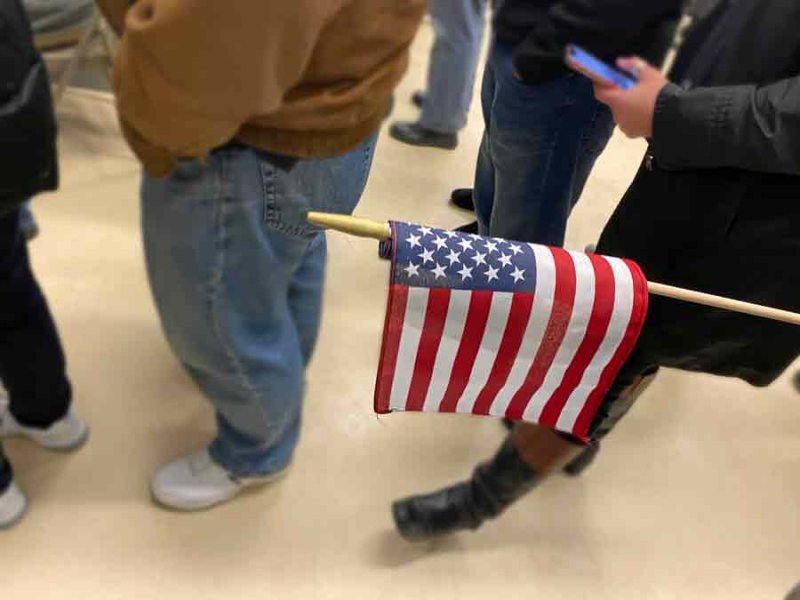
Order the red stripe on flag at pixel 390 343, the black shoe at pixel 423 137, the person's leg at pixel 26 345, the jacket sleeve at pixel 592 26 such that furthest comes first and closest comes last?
the person's leg at pixel 26 345
the black shoe at pixel 423 137
the red stripe on flag at pixel 390 343
the jacket sleeve at pixel 592 26

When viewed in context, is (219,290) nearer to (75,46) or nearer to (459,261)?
(459,261)

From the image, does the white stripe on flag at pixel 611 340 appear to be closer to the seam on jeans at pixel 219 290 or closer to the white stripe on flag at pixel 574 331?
the white stripe on flag at pixel 574 331

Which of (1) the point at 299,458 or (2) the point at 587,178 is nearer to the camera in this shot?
(2) the point at 587,178

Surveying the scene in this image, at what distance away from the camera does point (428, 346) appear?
0.67 m

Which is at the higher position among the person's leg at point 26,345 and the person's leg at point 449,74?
the person's leg at point 449,74

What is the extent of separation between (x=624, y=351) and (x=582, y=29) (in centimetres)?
29

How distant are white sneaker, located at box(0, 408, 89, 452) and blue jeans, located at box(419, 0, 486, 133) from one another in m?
0.97

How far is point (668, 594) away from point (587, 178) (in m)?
1.03

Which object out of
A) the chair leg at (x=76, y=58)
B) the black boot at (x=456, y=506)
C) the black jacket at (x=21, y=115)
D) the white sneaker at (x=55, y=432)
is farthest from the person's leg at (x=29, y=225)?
the black boot at (x=456, y=506)

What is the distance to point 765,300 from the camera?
27.2 inches

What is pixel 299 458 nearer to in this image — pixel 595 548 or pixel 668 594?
pixel 595 548

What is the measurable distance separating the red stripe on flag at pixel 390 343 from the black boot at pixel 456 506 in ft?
2.01

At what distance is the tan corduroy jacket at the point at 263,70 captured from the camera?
61 cm

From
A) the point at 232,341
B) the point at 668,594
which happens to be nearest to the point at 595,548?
the point at 668,594
